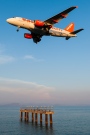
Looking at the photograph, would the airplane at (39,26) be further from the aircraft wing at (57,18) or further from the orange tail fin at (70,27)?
the orange tail fin at (70,27)

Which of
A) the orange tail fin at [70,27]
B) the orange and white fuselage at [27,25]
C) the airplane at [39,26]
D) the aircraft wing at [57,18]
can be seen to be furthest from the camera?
the orange tail fin at [70,27]

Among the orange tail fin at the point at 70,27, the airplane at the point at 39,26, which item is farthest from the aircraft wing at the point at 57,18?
the orange tail fin at the point at 70,27

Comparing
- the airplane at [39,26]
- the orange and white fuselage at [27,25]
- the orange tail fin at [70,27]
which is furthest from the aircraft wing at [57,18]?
the orange tail fin at [70,27]

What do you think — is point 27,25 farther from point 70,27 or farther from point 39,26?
point 70,27

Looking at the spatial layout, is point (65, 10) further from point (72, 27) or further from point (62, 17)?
point (72, 27)

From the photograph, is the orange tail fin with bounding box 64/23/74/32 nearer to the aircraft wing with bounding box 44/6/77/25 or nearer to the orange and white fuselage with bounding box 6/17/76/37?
the orange and white fuselage with bounding box 6/17/76/37

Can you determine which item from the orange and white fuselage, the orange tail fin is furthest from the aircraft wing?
the orange tail fin

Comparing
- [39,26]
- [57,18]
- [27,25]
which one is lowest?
[39,26]

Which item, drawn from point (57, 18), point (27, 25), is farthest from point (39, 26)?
point (57, 18)

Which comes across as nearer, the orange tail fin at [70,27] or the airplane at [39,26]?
the airplane at [39,26]

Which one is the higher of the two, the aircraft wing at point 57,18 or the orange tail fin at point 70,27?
the orange tail fin at point 70,27

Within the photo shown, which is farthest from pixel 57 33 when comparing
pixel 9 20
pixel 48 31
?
pixel 9 20

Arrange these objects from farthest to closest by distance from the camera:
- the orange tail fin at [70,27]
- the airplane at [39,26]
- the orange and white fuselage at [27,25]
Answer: the orange tail fin at [70,27]
the airplane at [39,26]
the orange and white fuselage at [27,25]

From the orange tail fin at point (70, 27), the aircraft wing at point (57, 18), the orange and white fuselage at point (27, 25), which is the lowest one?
the orange and white fuselage at point (27, 25)
